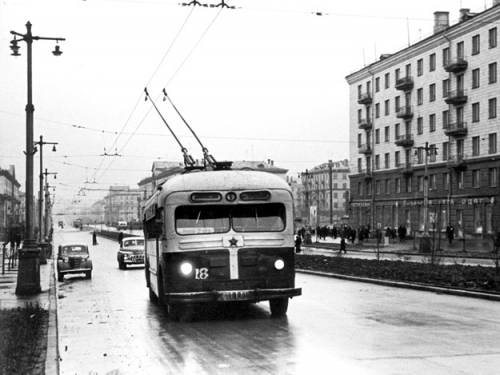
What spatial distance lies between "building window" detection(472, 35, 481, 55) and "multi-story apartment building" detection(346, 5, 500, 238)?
0.26ft

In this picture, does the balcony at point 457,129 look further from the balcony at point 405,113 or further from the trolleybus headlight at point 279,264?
the trolleybus headlight at point 279,264

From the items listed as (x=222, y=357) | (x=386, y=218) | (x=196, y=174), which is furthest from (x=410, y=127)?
(x=222, y=357)

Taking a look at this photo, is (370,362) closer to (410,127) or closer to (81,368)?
(81,368)

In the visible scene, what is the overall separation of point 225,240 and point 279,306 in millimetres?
1751

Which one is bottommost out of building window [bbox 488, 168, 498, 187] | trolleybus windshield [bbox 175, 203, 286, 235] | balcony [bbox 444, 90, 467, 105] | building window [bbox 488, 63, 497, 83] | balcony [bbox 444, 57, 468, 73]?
trolleybus windshield [bbox 175, 203, 286, 235]

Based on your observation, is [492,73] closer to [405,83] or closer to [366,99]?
[405,83]

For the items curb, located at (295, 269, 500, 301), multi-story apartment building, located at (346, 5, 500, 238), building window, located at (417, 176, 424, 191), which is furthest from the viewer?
building window, located at (417, 176, 424, 191)

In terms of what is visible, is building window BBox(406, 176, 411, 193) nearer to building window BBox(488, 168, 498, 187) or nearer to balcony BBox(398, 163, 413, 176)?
balcony BBox(398, 163, 413, 176)

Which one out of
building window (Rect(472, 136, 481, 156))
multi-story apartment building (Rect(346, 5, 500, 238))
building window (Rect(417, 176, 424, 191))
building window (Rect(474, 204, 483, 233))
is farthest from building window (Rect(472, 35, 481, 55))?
building window (Rect(417, 176, 424, 191))

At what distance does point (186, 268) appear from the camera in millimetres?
12594

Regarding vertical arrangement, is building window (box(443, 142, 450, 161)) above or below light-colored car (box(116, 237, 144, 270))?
above

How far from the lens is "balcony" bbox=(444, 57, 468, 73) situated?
57500 millimetres

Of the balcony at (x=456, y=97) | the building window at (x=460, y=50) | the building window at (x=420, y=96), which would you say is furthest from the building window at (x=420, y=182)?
the building window at (x=460, y=50)

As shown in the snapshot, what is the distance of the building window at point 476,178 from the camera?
183 ft
